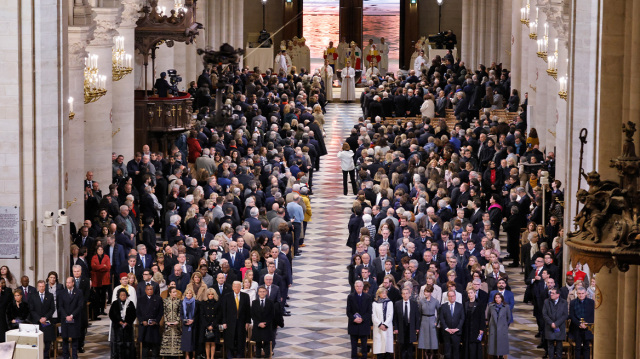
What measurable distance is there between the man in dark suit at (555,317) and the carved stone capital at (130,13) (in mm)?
14727

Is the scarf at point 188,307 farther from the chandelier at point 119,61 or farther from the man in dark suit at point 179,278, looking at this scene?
the chandelier at point 119,61

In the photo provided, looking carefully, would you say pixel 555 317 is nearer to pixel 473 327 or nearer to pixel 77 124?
pixel 473 327

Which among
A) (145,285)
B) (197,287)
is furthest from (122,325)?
(197,287)

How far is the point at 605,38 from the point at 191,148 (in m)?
19.3

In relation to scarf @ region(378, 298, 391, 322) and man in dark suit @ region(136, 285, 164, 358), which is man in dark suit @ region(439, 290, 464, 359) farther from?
man in dark suit @ region(136, 285, 164, 358)

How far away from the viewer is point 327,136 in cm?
4472

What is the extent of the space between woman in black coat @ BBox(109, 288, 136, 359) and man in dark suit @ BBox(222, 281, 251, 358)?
1.52 metres

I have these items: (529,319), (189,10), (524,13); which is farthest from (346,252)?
(524,13)

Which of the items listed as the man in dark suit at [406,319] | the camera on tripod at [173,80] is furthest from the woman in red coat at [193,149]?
the man in dark suit at [406,319]

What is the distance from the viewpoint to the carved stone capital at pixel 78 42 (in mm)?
25938

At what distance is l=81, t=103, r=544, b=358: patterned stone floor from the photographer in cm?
2231

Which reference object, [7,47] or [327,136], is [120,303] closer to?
[7,47]

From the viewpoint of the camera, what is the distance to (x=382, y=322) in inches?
828

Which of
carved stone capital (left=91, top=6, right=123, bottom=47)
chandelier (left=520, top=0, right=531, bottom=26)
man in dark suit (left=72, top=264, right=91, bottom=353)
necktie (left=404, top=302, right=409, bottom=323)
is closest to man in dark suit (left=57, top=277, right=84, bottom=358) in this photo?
man in dark suit (left=72, top=264, right=91, bottom=353)
